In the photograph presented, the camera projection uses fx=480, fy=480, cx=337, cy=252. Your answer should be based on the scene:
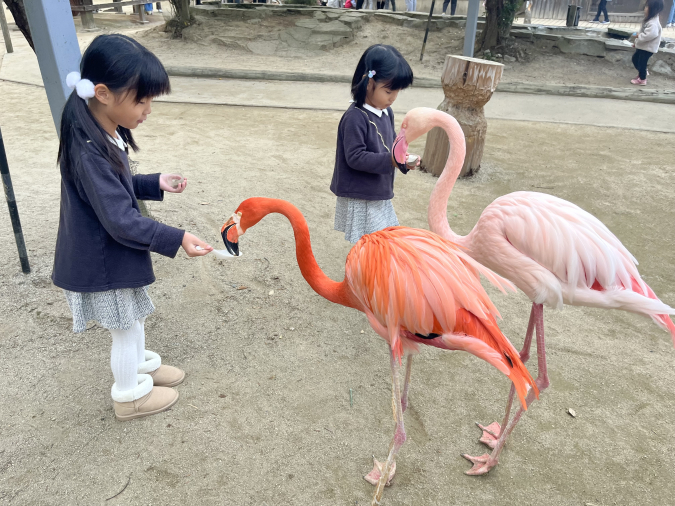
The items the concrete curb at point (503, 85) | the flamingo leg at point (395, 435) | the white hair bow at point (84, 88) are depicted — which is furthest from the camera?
the concrete curb at point (503, 85)

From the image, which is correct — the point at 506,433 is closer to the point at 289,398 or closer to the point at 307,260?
the point at 289,398

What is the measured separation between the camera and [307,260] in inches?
83.5

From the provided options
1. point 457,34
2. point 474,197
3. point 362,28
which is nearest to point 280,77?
point 362,28

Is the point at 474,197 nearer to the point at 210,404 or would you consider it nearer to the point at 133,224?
the point at 210,404

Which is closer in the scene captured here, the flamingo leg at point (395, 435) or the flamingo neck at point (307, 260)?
the flamingo leg at point (395, 435)

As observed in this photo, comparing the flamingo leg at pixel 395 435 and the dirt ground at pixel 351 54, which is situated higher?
the dirt ground at pixel 351 54

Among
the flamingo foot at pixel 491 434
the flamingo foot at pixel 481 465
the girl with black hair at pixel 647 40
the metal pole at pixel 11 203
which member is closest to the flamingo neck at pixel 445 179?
the flamingo foot at pixel 491 434

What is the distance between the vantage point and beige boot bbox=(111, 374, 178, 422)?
2188mm

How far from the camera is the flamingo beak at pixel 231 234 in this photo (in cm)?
204

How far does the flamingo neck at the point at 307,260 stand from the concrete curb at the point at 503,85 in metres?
7.52

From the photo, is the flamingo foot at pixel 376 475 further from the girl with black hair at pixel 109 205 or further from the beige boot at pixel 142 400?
the girl with black hair at pixel 109 205

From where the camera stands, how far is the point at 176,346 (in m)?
2.73

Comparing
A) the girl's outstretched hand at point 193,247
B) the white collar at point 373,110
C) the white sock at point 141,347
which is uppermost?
the white collar at point 373,110

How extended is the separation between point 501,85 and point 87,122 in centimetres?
825
